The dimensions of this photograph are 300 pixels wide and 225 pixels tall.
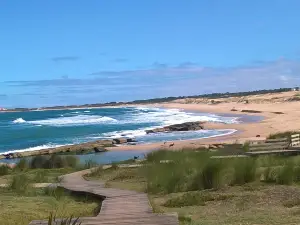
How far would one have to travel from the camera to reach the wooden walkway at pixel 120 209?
7328 millimetres

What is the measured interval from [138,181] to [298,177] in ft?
13.8

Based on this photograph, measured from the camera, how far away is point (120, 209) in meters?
8.70

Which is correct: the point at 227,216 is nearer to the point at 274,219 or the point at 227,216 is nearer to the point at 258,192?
the point at 274,219

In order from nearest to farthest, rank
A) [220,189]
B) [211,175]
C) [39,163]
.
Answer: [220,189] → [211,175] → [39,163]

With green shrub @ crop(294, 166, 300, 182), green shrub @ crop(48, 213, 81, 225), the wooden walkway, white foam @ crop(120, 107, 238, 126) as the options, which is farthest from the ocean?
green shrub @ crop(48, 213, 81, 225)

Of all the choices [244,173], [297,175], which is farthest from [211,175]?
[297,175]

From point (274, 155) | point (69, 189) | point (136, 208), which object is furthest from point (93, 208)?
point (274, 155)

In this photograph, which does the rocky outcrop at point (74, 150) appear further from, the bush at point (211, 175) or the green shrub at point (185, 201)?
the green shrub at point (185, 201)

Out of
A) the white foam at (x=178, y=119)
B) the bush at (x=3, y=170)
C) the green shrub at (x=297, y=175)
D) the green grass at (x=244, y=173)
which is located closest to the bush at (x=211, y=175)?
the green grass at (x=244, y=173)

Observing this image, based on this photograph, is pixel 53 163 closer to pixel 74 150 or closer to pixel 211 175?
pixel 211 175

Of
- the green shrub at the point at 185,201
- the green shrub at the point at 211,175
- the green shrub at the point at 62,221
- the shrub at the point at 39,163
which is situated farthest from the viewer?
the shrub at the point at 39,163

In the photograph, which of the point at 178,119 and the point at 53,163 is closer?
the point at 53,163

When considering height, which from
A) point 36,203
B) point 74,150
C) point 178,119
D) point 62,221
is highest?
point 62,221

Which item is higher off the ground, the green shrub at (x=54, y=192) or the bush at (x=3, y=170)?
the green shrub at (x=54, y=192)
